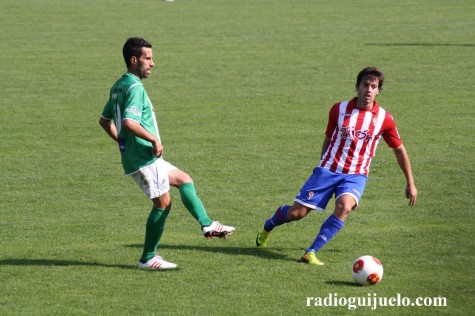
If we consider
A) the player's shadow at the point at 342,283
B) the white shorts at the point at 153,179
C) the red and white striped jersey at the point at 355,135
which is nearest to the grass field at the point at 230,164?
the player's shadow at the point at 342,283

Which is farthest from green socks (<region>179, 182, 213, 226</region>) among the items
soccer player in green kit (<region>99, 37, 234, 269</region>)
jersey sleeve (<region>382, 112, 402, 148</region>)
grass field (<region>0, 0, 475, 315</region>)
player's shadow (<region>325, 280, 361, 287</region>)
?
jersey sleeve (<region>382, 112, 402, 148</region>)

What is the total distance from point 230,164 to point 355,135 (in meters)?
5.07

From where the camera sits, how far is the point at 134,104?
9031 mm

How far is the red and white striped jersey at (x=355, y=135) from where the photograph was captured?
982 cm

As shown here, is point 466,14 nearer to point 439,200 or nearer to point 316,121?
point 316,121

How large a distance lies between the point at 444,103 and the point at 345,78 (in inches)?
145

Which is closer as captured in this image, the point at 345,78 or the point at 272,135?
the point at 272,135

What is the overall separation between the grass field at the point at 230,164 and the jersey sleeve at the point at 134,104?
5.08 ft

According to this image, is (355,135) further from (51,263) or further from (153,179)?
(51,263)

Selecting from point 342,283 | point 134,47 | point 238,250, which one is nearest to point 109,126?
point 134,47

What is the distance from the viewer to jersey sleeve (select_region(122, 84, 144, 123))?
8.98 m

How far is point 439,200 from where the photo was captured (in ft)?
40.8

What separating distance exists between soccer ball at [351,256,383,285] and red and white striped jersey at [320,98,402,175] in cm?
123

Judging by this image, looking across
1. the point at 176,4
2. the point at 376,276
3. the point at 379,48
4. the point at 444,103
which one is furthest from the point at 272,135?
the point at 176,4
